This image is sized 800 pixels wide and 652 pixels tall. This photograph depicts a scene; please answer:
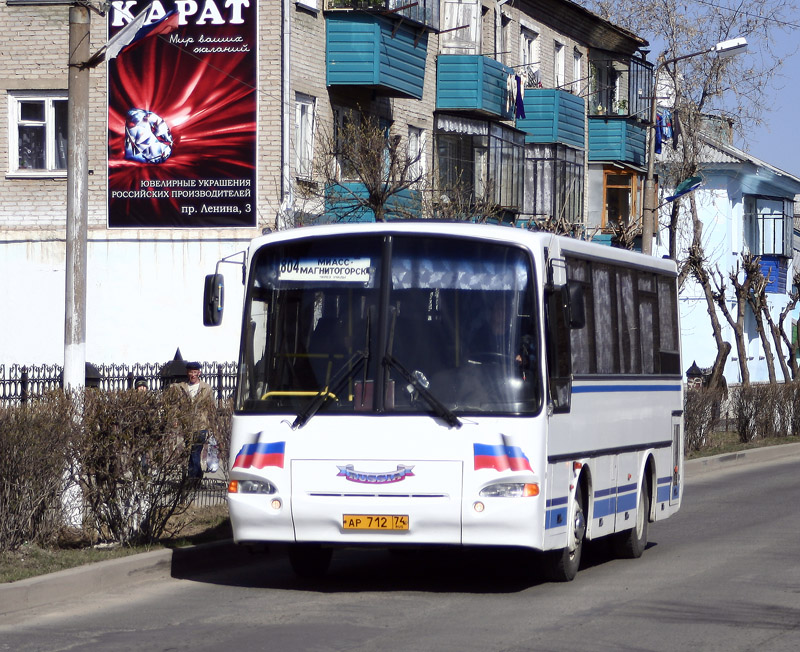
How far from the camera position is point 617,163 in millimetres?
42375

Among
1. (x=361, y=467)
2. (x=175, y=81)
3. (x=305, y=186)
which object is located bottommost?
(x=361, y=467)

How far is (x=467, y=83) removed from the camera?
32062 mm

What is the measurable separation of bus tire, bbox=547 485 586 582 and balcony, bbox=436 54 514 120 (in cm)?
2122

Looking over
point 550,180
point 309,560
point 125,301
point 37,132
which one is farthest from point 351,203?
point 309,560

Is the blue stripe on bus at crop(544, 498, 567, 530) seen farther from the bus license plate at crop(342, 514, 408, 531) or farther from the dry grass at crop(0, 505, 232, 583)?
the dry grass at crop(0, 505, 232, 583)

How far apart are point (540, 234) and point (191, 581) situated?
3.57 m

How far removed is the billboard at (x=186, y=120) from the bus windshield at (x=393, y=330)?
15.7m

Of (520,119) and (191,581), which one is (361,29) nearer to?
(520,119)

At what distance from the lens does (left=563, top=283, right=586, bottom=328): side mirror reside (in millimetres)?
10781

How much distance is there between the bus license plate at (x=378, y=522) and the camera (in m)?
10.2

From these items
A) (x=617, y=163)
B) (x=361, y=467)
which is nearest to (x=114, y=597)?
(x=361, y=467)

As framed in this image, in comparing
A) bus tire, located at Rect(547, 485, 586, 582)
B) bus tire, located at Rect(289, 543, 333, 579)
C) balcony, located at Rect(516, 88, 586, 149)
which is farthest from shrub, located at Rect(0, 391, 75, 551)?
balcony, located at Rect(516, 88, 586, 149)

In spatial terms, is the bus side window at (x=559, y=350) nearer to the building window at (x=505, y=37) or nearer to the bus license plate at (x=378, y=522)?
the bus license plate at (x=378, y=522)

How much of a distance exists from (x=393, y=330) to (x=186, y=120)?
16749 mm
